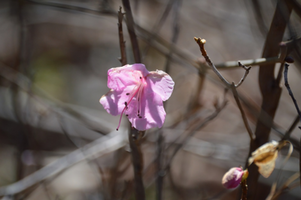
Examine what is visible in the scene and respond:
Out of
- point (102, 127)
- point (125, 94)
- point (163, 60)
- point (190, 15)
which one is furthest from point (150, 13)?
point (125, 94)

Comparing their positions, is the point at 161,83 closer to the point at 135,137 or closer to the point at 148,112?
the point at 148,112

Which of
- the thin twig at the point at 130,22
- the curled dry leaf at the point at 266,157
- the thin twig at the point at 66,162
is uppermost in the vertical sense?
the thin twig at the point at 130,22

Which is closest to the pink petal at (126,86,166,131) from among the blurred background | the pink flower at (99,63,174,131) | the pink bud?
the pink flower at (99,63,174,131)

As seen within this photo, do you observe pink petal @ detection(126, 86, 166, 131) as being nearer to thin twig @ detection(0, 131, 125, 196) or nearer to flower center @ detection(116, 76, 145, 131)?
flower center @ detection(116, 76, 145, 131)

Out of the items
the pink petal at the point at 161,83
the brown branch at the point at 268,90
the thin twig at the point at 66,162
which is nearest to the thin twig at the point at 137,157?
the pink petal at the point at 161,83

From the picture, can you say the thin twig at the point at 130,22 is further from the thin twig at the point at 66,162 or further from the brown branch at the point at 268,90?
the thin twig at the point at 66,162

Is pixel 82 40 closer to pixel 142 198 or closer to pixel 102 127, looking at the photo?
pixel 102 127
